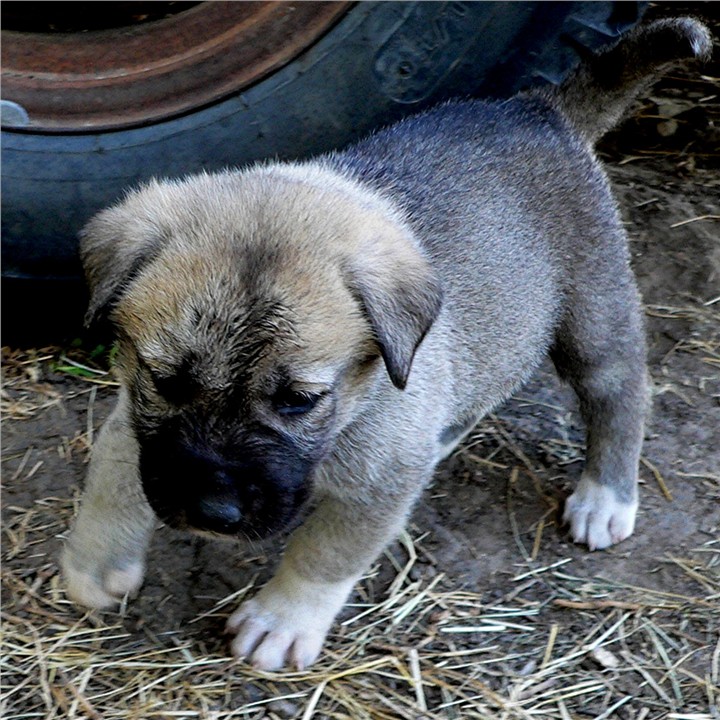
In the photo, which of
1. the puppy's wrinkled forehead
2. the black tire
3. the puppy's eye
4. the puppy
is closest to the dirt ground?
the puppy

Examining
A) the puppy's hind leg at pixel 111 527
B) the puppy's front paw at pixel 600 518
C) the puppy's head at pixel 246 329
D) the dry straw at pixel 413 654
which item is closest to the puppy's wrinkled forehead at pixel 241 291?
the puppy's head at pixel 246 329

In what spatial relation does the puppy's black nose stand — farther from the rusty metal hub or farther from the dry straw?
the rusty metal hub

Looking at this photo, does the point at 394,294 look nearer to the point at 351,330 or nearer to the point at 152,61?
the point at 351,330

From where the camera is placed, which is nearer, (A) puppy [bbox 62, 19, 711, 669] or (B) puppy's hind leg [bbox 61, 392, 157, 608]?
(A) puppy [bbox 62, 19, 711, 669]

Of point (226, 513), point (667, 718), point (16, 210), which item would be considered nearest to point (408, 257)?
point (226, 513)

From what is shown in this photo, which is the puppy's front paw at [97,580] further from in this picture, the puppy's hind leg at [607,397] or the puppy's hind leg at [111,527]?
the puppy's hind leg at [607,397]

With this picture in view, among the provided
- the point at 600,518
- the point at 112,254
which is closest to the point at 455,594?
the point at 600,518
